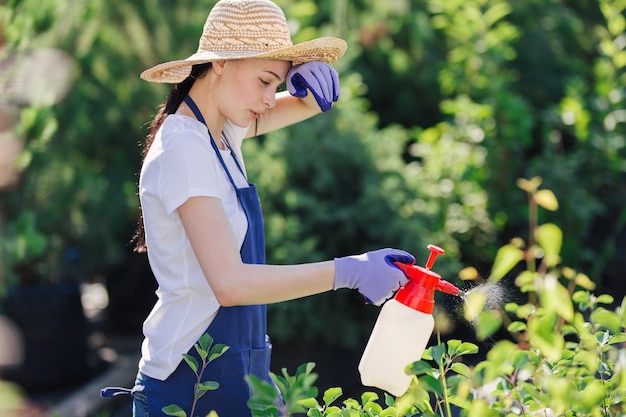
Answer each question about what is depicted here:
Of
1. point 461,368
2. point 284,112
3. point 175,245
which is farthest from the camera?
point 284,112

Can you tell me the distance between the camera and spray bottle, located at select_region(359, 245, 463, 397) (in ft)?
4.78

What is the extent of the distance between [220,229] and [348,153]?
8.18 feet

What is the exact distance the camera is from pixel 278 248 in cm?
359

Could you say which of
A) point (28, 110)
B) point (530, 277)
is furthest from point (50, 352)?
point (530, 277)

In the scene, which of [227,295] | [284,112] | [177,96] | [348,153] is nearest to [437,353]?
[227,295]

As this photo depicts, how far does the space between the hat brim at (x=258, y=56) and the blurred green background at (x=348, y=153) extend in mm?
1398

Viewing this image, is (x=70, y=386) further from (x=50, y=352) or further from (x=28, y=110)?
(x=28, y=110)

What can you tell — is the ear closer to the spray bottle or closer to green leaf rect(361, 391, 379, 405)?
the spray bottle

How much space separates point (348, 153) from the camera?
392cm

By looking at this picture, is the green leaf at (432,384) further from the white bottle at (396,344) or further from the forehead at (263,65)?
the forehead at (263,65)

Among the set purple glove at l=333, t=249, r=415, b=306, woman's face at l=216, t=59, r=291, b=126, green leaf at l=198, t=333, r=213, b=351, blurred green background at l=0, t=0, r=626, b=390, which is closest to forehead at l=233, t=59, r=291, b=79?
woman's face at l=216, t=59, r=291, b=126

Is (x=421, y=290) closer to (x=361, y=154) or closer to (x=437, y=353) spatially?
(x=437, y=353)

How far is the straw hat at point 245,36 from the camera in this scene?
1.66m

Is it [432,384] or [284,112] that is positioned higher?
[284,112]
